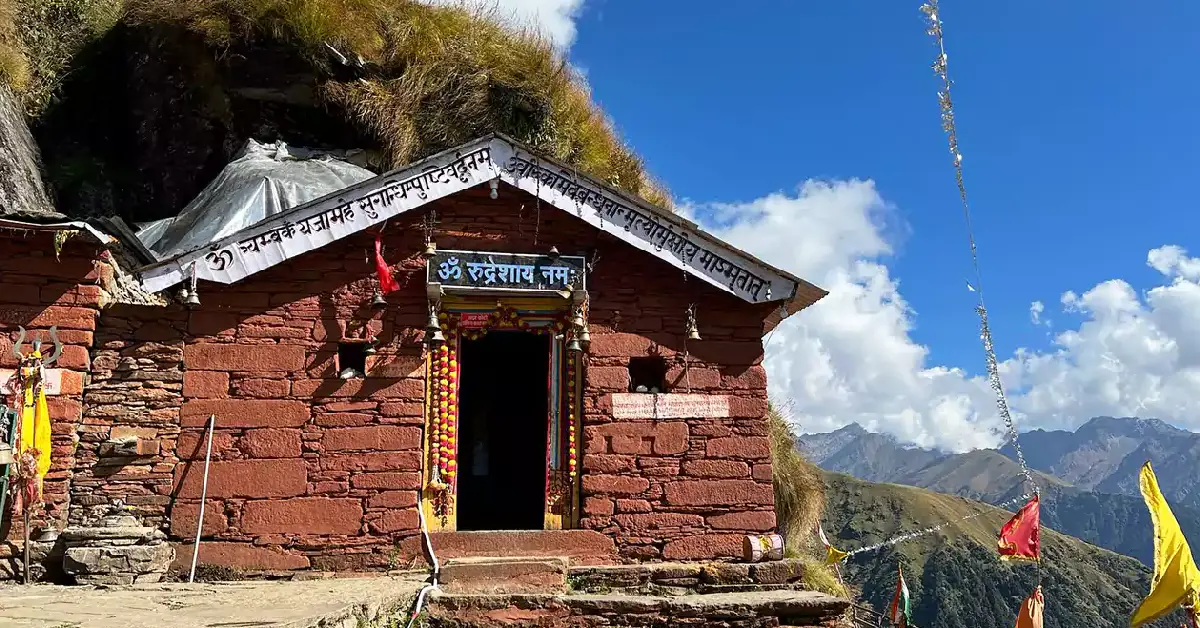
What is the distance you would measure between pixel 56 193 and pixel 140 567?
26.3 ft

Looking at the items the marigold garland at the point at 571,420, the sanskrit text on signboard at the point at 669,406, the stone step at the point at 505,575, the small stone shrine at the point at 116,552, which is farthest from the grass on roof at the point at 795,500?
the small stone shrine at the point at 116,552

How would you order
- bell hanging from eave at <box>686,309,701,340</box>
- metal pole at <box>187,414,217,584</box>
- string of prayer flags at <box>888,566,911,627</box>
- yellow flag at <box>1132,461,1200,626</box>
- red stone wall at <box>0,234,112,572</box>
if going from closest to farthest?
yellow flag at <box>1132,461,1200,626</box>
red stone wall at <box>0,234,112,572</box>
metal pole at <box>187,414,217,584</box>
bell hanging from eave at <box>686,309,701,340</box>
string of prayer flags at <box>888,566,911,627</box>

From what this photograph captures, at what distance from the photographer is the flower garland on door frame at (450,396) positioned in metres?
8.65

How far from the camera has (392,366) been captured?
8.56m

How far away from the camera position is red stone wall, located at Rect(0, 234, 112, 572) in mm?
7590

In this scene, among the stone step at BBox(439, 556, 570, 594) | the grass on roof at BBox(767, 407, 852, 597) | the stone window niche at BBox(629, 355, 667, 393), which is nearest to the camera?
the stone step at BBox(439, 556, 570, 594)

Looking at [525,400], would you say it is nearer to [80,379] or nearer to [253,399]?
[253,399]

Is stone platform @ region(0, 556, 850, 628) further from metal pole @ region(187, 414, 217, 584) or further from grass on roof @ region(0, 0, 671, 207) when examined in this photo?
grass on roof @ region(0, 0, 671, 207)

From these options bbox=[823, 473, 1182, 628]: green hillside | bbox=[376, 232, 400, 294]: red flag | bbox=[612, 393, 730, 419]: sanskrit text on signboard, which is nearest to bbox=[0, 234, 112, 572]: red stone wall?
bbox=[376, 232, 400, 294]: red flag

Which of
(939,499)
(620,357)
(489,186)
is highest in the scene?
(489,186)

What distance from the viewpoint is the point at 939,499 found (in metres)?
151

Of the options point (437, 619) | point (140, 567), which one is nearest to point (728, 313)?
point (437, 619)

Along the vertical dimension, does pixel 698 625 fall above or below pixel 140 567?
below

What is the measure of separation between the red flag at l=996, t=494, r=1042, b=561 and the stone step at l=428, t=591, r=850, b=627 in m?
3.03
